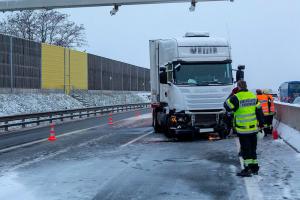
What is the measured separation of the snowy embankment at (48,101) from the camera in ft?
123

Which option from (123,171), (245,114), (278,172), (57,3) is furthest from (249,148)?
(57,3)

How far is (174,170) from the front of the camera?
10883 millimetres

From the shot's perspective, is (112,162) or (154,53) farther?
(154,53)

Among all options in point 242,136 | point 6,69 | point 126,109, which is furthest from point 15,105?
point 242,136

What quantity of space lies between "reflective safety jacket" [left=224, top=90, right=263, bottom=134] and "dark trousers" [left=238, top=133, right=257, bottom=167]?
116mm

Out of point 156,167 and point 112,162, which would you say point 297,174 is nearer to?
point 156,167

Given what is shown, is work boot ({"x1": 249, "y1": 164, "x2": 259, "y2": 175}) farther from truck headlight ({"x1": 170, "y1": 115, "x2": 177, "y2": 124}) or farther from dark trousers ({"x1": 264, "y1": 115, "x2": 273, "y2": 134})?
dark trousers ({"x1": 264, "y1": 115, "x2": 273, "y2": 134})

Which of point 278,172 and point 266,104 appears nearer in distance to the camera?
point 278,172

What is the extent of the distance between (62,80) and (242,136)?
137ft

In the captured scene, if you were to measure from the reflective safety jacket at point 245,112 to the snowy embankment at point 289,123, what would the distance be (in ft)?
13.7

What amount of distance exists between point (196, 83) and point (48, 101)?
29786mm

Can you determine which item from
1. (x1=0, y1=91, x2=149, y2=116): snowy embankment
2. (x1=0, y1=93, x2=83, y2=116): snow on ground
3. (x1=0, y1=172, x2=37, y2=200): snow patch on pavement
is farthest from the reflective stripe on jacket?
(x1=0, y1=93, x2=83, y2=116): snow on ground

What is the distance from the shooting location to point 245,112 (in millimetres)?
10062

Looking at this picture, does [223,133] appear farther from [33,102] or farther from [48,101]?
[48,101]
